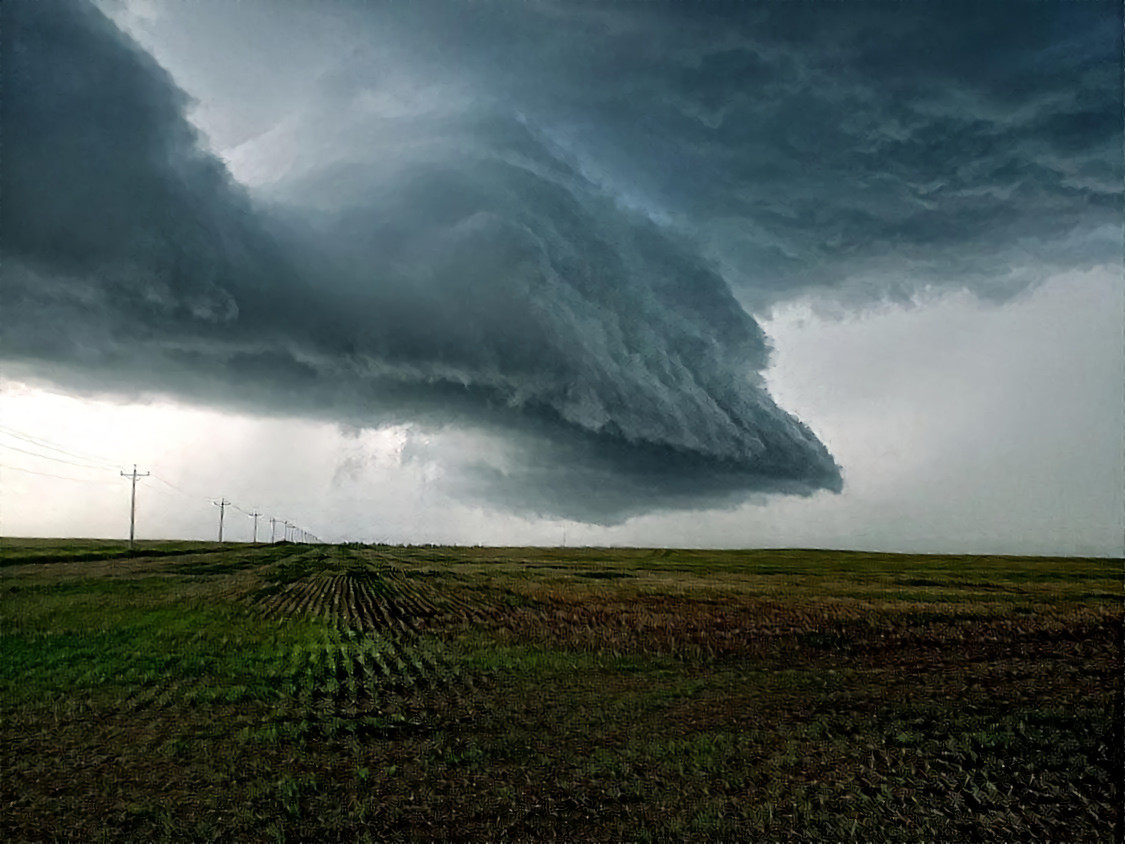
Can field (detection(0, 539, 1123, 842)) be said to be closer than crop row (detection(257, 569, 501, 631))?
Yes

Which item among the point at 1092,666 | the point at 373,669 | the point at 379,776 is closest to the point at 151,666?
the point at 373,669

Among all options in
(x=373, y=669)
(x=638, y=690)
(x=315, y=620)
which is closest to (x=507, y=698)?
(x=638, y=690)

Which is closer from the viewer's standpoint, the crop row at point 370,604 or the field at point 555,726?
the field at point 555,726

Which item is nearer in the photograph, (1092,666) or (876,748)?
(876,748)

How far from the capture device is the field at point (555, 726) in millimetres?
15242

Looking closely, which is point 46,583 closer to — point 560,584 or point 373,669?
point 560,584

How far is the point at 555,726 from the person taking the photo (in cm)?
2170

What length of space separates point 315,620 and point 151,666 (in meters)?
15.6

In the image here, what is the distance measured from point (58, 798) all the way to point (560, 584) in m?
61.3

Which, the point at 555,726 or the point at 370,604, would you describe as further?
the point at 370,604

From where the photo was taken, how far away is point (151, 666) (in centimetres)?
2872

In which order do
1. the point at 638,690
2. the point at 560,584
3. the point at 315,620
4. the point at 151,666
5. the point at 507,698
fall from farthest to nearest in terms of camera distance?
the point at 560,584, the point at 315,620, the point at 151,666, the point at 638,690, the point at 507,698

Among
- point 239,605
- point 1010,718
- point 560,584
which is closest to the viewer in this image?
point 1010,718

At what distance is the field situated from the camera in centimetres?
1524
